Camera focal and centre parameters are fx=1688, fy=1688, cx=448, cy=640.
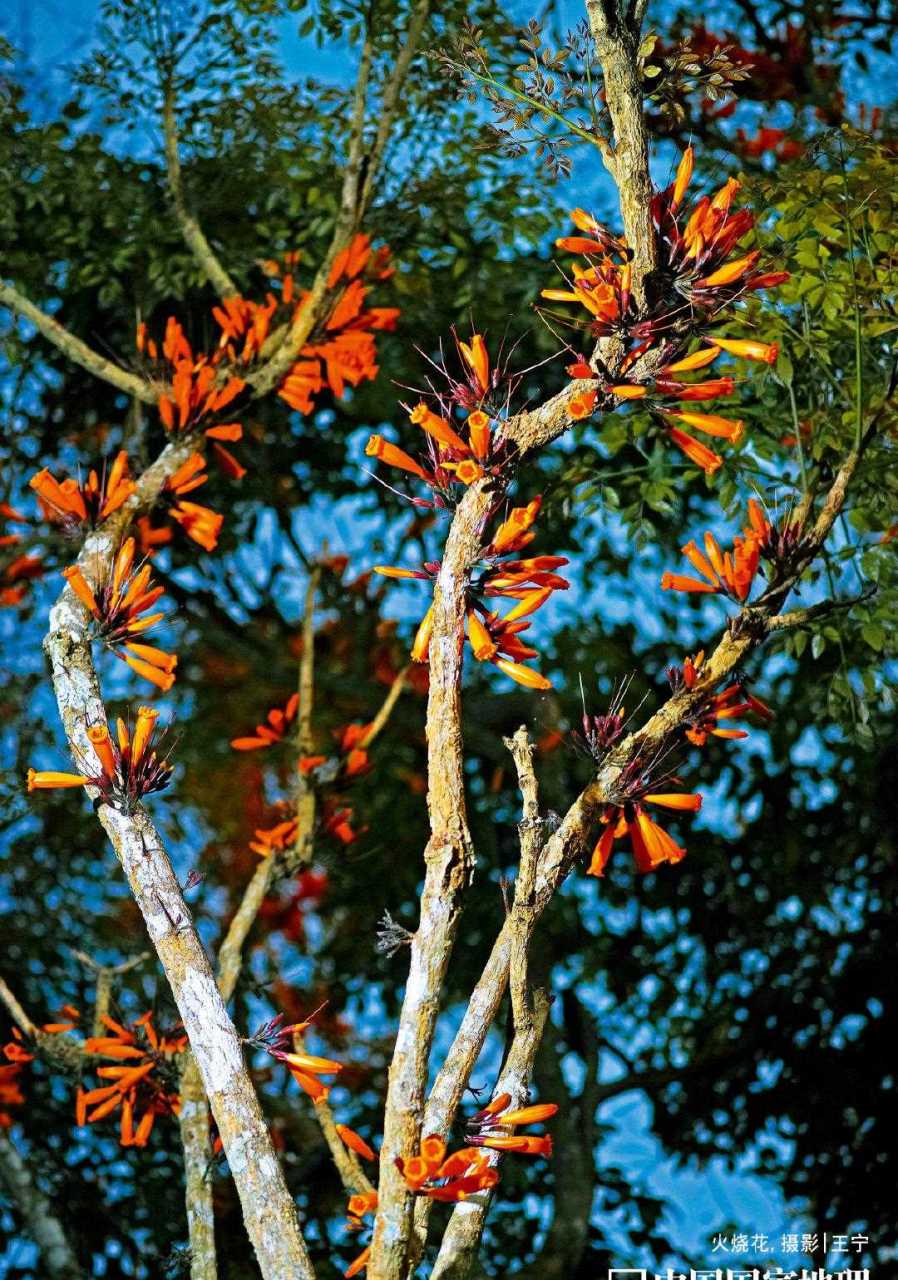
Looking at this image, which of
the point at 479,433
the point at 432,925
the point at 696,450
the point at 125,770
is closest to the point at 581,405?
the point at 479,433

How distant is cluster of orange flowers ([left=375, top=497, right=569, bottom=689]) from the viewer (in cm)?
268

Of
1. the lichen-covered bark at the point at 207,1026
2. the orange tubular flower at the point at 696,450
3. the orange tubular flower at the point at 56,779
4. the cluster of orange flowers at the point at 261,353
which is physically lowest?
the lichen-covered bark at the point at 207,1026

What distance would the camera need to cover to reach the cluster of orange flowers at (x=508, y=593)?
106 inches

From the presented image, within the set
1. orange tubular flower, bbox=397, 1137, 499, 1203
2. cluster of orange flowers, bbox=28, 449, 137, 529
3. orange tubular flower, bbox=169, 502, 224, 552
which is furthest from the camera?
orange tubular flower, bbox=169, 502, 224, 552

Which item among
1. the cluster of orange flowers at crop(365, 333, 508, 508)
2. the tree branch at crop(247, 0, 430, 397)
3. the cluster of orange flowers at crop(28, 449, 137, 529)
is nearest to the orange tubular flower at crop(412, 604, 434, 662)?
the cluster of orange flowers at crop(365, 333, 508, 508)

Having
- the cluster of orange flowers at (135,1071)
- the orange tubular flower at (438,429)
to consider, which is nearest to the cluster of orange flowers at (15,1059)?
the cluster of orange flowers at (135,1071)

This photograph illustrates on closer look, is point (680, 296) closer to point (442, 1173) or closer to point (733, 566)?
point (733, 566)

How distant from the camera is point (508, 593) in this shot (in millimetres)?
2713

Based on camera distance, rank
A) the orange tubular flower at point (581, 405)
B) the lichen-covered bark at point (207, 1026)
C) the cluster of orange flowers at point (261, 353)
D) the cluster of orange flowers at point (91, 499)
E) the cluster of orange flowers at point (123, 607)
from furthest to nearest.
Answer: the cluster of orange flowers at point (261, 353) → the cluster of orange flowers at point (91, 499) → the cluster of orange flowers at point (123, 607) → the orange tubular flower at point (581, 405) → the lichen-covered bark at point (207, 1026)

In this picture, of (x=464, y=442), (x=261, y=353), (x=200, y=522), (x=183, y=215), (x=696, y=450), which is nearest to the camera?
(x=464, y=442)

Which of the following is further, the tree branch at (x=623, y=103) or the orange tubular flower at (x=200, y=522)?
the orange tubular flower at (x=200, y=522)

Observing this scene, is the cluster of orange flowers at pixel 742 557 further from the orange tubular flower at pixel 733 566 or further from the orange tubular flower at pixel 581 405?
the orange tubular flower at pixel 581 405

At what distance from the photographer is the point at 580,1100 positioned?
5316mm

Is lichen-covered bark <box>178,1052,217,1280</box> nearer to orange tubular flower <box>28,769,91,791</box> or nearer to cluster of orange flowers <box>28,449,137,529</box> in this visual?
orange tubular flower <box>28,769,91,791</box>
